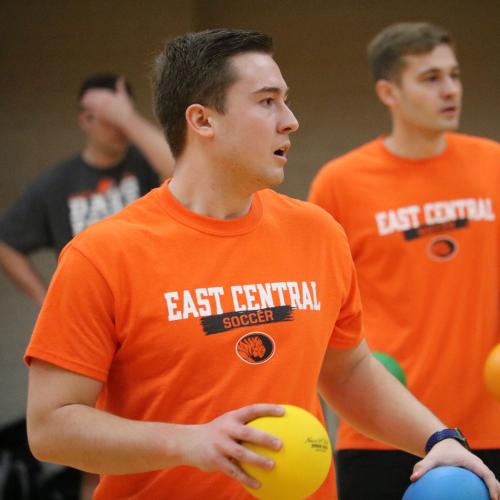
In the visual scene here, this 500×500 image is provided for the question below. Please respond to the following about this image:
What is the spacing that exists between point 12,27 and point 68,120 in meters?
0.76

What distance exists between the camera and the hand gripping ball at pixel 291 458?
2.19 metres

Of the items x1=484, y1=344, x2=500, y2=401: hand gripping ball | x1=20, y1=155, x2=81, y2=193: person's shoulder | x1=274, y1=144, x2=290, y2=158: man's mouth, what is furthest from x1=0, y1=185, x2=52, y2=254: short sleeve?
x1=274, y1=144, x2=290, y2=158: man's mouth

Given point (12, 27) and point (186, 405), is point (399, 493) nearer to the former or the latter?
point (186, 405)

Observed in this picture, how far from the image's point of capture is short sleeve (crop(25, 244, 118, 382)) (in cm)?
235

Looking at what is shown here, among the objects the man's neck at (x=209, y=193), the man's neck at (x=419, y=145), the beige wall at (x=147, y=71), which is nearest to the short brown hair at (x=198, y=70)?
the man's neck at (x=209, y=193)

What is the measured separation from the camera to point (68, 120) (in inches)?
294

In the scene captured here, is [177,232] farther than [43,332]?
Yes

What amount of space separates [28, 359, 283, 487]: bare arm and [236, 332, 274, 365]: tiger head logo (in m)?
0.30

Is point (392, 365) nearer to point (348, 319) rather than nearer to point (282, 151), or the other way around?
point (348, 319)

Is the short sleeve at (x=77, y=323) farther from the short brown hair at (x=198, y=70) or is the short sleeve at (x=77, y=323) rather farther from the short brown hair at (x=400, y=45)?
the short brown hair at (x=400, y=45)

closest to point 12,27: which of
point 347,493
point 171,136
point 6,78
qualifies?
point 6,78

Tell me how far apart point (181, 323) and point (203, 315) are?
0.06 meters

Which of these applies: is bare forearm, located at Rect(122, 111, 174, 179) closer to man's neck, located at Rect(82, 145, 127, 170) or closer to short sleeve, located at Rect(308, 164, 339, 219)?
man's neck, located at Rect(82, 145, 127, 170)

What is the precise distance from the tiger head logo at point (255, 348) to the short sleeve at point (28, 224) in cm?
310
